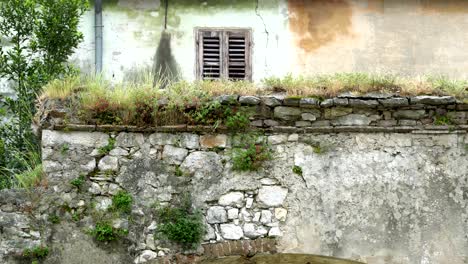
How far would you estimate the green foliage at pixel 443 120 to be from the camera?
26.0ft

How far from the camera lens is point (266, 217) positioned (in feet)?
25.1

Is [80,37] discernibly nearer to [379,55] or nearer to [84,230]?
[84,230]

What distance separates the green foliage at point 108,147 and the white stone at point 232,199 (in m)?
1.39

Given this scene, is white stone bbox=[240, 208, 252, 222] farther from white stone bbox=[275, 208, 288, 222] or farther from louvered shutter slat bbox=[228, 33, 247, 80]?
louvered shutter slat bbox=[228, 33, 247, 80]

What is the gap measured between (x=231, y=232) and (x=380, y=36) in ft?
18.2

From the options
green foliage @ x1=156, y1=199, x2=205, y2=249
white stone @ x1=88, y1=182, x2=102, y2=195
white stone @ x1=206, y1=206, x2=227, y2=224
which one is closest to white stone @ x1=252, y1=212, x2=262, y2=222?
white stone @ x1=206, y1=206, x2=227, y2=224

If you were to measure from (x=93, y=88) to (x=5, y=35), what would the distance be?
351cm

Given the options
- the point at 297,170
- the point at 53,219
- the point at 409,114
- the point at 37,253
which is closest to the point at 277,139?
the point at 297,170

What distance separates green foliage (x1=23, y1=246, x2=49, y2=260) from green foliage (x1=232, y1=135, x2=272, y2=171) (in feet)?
7.55

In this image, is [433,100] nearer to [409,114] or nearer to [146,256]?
[409,114]

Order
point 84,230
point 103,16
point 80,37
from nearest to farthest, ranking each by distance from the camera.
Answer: point 84,230, point 80,37, point 103,16

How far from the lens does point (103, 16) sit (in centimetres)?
1146

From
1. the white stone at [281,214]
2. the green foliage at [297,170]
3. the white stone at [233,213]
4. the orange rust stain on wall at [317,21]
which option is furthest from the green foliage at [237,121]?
the orange rust stain on wall at [317,21]

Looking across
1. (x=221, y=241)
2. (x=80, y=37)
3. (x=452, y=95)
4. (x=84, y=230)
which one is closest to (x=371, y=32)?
(x=452, y=95)
